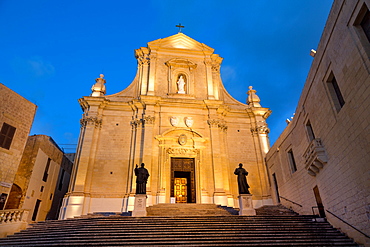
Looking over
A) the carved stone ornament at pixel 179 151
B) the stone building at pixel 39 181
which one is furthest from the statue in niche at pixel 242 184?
the stone building at pixel 39 181

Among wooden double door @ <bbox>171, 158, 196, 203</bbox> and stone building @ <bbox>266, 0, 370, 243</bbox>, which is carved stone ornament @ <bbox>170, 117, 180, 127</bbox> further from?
stone building @ <bbox>266, 0, 370, 243</bbox>

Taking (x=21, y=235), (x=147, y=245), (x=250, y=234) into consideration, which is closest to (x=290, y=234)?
(x=250, y=234)

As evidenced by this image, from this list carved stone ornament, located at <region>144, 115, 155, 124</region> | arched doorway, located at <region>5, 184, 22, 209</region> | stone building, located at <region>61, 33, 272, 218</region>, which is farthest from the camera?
carved stone ornament, located at <region>144, 115, 155, 124</region>

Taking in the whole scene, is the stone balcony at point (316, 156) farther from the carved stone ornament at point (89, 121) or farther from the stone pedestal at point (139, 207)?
the carved stone ornament at point (89, 121)

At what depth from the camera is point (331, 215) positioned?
392 inches

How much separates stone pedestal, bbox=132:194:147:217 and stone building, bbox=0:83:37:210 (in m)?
8.25

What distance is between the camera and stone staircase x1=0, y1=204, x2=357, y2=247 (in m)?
8.53

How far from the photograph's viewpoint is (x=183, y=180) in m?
18.8

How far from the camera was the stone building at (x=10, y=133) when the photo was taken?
1444 cm

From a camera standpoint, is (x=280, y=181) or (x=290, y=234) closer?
(x=290, y=234)

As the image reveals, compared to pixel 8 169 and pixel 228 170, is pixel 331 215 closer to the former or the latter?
pixel 228 170

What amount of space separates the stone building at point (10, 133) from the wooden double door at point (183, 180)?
987 centimetres

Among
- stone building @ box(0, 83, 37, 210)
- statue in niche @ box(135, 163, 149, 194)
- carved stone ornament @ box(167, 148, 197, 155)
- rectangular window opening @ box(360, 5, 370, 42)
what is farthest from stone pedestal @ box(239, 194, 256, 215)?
stone building @ box(0, 83, 37, 210)

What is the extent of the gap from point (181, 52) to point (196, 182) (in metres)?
11.7
